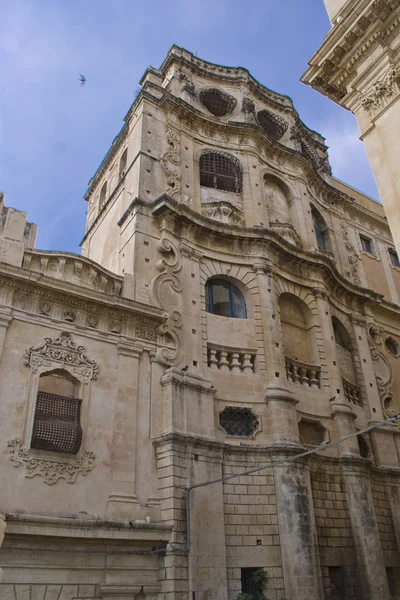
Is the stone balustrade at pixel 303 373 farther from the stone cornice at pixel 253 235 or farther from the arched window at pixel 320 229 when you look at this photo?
the arched window at pixel 320 229

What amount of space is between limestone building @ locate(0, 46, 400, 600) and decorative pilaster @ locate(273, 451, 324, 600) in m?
0.05

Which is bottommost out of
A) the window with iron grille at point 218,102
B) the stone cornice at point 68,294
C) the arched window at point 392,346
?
the stone cornice at point 68,294

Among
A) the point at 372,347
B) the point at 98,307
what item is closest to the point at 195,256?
the point at 98,307

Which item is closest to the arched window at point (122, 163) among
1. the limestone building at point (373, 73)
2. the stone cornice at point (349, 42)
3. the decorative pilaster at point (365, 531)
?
the stone cornice at point (349, 42)

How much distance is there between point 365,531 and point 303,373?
494cm

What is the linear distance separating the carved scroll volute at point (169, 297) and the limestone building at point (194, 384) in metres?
0.06

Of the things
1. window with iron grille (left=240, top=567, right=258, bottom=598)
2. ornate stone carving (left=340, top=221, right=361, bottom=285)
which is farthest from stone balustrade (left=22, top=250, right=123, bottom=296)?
ornate stone carving (left=340, top=221, right=361, bottom=285)

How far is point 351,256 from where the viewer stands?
24906 mm

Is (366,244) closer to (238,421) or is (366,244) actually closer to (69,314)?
(238,421)

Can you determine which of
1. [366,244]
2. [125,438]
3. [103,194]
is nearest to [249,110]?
[103,194]

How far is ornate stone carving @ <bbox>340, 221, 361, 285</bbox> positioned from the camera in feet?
79.5

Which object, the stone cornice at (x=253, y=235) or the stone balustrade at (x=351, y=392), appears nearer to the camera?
the stone cornice at (x=253, y=235)

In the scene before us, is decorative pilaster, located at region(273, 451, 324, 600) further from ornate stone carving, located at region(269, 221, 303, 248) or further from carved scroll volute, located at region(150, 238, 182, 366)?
ornate stone carving, located at region(269, 221, 303, 248)

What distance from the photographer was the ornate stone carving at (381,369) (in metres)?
21.0
